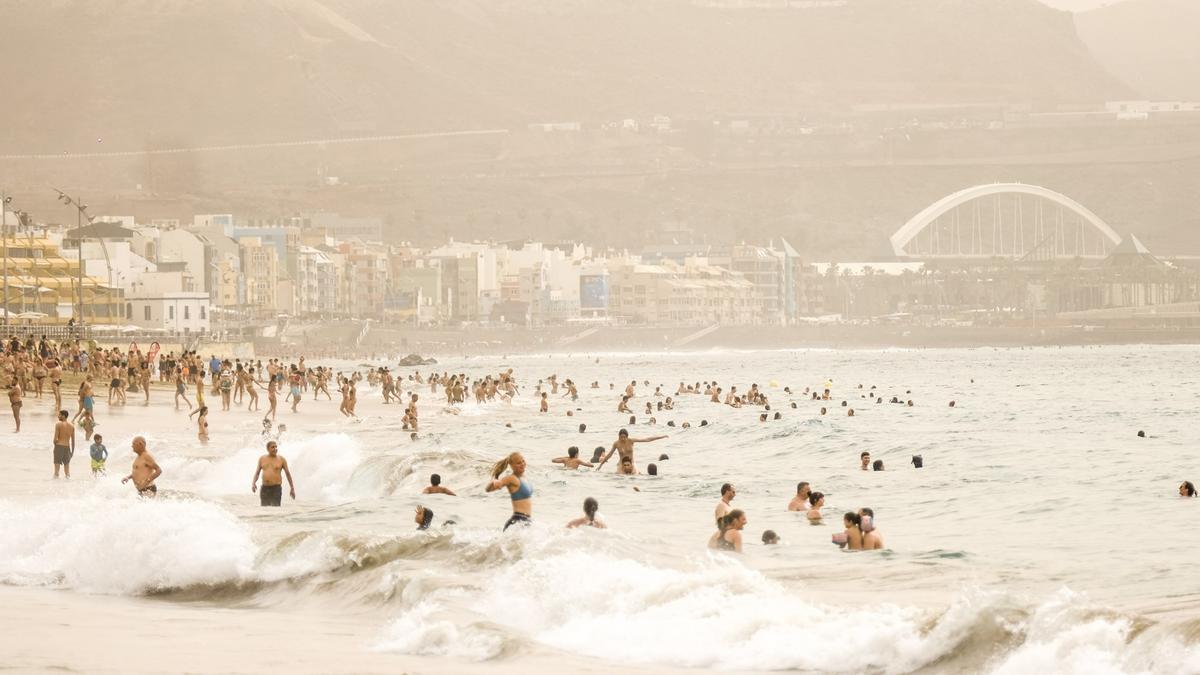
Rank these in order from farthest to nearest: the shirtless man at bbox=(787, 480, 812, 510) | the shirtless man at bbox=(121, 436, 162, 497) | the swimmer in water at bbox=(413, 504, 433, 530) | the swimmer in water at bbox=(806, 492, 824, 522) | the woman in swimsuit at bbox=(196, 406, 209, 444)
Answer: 1. the woman in swimsuit at bbox=(196, 406, 209, 444)
2. the shirtless man at bbox=(787, 480, 812, 510)
3. the swimmer in water at bbox=(806, 492, 824, 522)
4. the shirtless man at bbox=(121, 436, 162, 497)
5. the swimmer in water at bbox=(413, 504, 433, 530)

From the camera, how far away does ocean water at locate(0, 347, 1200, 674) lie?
634 inches

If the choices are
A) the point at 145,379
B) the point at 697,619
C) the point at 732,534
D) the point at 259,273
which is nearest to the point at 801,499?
the point at 732,534

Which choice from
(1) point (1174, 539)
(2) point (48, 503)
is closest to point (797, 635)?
(1) point (1174, 539)

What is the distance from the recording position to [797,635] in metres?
16.4

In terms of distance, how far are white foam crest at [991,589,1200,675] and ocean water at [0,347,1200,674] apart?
2 cm

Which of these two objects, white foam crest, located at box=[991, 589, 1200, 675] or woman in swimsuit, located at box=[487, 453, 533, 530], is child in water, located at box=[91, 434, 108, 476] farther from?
white foam crest, located at box=[991, 589, 1200, 675]

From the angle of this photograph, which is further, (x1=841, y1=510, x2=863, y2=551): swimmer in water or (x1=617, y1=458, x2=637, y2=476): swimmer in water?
(x1=617, y1=458, x2=637, y2=476): swimmer in water

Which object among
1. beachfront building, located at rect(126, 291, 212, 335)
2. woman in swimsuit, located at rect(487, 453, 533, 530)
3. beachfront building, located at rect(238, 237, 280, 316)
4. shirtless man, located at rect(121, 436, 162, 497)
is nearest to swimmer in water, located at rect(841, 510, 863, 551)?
woman in swimsuit, located at rect(487, 453, 533, 530)

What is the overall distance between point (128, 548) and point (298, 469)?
1353 centimetres

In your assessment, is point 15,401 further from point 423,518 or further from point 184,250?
point 184,250

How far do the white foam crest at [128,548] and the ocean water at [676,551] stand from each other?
4 centimetres

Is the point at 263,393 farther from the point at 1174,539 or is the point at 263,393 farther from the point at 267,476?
the point at 1174,539

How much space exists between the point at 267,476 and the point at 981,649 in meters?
13.8

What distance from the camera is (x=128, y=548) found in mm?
20781
